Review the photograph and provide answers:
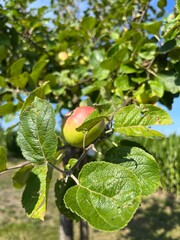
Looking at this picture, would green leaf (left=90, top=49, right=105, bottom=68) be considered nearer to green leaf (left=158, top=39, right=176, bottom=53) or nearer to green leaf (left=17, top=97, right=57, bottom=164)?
green leaf (left=158, top=39, right=176, bottom=53)

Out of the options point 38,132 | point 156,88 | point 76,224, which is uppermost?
point 38,132

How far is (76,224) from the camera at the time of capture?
489 centimetres

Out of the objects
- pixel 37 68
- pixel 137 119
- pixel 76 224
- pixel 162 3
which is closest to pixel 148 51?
pixel 37 68

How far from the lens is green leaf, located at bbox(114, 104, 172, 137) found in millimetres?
722

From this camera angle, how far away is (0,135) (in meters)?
12.3

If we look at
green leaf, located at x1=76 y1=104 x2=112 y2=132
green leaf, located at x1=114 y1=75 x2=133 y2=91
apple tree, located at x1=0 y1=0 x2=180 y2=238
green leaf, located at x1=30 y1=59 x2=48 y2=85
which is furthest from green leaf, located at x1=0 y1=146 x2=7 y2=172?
green leaf, located at x1=30 y1=59 x2=48 y2=85

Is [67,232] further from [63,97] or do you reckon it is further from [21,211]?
[21,211]

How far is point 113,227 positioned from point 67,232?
2076 millimetres

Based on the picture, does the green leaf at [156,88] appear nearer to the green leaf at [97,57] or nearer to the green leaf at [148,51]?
the green leaf at [148,51]

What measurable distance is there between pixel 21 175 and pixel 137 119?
12.3 inches

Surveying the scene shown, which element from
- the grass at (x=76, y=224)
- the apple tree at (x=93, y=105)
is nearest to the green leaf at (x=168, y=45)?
the apple tree at (x=93, y=105)

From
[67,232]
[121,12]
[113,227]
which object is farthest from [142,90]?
[67,232]

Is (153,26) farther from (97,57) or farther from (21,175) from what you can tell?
(21,175)

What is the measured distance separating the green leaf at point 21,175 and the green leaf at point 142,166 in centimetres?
22
